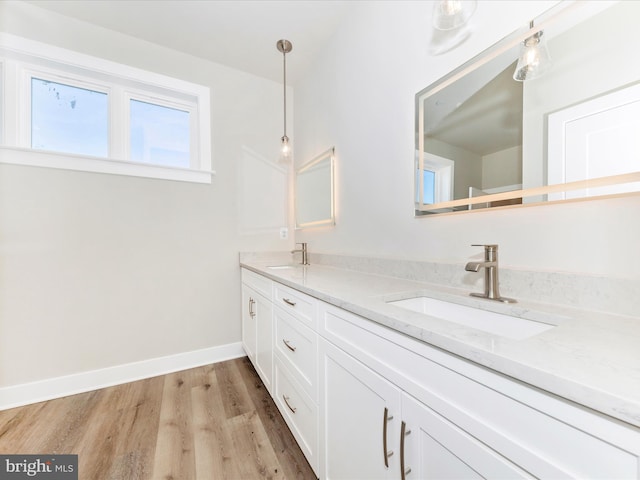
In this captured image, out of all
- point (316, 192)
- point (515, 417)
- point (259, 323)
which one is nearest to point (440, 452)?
point (515, 417)

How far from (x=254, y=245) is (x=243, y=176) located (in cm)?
65

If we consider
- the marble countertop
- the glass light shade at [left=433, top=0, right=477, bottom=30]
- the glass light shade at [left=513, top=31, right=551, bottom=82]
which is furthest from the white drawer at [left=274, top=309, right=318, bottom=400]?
the glass light shade at [left=433, top=0, right=477, bottom=30]

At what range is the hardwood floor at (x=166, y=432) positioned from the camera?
1.20 meters

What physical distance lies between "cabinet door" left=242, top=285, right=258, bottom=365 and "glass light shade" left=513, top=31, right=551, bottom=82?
1.85 meters

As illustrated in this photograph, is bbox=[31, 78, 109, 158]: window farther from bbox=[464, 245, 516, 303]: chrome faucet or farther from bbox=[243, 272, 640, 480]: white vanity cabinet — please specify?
bbox=[464, 245, 516, 303]: chrome faucet

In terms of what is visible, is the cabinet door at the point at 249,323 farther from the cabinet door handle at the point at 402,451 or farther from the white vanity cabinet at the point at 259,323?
the cabinet door handle at the point at 402,451

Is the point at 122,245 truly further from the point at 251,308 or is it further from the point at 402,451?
the point at 402,451

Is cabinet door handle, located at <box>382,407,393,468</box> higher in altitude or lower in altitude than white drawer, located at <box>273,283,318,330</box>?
lower

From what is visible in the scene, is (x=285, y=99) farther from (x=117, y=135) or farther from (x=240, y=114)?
(x=117, y=135)

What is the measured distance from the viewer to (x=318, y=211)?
2.20 meters

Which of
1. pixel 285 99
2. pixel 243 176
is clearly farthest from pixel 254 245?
pixel 285 99

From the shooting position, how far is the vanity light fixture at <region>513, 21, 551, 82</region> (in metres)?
0.87

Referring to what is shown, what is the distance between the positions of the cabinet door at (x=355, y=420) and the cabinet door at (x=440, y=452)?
0.04 metres

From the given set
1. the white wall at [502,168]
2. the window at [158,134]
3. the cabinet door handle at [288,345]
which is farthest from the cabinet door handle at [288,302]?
the window at [158,134]
